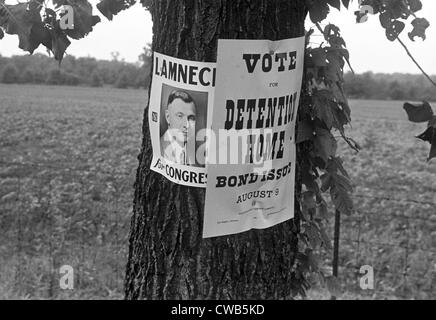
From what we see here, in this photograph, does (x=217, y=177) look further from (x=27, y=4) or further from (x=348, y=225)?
(x=348, y=225)

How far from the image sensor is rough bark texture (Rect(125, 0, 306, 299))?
1.77 m

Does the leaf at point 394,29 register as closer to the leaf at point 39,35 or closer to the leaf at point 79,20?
the leaf at point 79,20

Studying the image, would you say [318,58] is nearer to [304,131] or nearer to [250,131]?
[304,131]

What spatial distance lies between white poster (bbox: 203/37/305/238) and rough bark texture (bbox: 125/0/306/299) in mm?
40

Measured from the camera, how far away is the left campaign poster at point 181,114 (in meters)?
1.74

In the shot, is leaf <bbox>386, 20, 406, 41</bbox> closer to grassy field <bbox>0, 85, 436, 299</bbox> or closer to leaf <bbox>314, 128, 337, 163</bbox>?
leaf <bbox>314, 128, 337, 163</bbox>

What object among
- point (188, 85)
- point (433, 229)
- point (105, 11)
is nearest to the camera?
point (188, 85)

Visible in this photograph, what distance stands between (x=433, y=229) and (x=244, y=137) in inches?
249

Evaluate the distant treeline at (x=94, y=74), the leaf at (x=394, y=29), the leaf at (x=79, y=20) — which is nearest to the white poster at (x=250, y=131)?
the leaf at (x=394, y=29)

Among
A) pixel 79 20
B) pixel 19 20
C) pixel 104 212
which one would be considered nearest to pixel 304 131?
pixel 79 20

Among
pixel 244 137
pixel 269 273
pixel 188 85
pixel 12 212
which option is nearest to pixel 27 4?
pixel 188 85

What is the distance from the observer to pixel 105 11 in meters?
2.59

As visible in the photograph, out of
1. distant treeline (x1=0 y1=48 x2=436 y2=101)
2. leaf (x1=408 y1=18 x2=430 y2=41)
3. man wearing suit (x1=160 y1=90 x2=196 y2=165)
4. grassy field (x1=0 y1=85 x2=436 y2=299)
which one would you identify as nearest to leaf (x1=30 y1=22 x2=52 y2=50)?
man wearing suit (x1=160 y1=90 x2=196 y2=165)

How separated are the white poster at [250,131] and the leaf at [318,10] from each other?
1.22 ft
